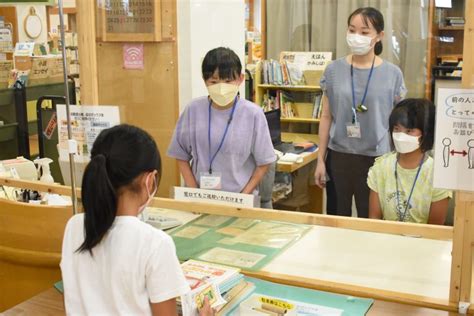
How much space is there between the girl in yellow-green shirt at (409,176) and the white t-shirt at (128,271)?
0.97 metres

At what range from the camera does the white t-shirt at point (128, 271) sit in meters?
1.31

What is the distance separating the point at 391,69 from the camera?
2609mm

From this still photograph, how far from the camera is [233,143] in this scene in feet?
7.97

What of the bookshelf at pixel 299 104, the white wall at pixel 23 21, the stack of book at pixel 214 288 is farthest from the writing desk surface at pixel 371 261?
the white wall at pixel 23 21

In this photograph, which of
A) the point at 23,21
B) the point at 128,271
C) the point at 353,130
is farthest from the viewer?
the point at 23,21

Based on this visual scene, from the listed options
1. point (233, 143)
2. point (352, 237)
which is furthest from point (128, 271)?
point (233, 143)

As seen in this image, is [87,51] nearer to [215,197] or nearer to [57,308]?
[215,197]

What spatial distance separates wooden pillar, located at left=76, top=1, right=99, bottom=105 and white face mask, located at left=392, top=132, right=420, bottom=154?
48.5 inches

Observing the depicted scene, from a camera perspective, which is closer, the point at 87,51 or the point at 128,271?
the point at 128,271

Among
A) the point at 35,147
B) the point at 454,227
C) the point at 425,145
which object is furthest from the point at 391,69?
the point at 35,147

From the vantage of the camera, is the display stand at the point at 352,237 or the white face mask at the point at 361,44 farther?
the white face mask at the point at 361,44

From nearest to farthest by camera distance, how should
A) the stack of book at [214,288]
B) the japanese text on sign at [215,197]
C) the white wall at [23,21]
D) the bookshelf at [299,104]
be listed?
the stack of book at [214,288] < the japanese text on sign at [215,197] < the bookshelf at [299,104] < the white wall at [23,21]

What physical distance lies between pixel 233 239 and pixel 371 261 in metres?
0.53

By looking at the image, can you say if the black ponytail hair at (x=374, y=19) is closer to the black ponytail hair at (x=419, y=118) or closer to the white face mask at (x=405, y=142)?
the black ponytail hair at (x=419, y=118)
